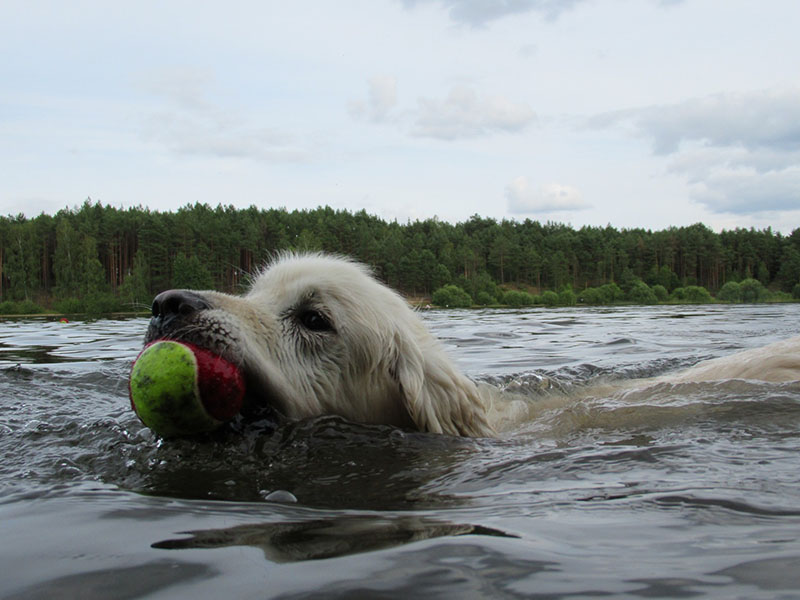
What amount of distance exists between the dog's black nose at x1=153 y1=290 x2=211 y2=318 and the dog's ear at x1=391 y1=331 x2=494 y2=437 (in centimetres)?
116

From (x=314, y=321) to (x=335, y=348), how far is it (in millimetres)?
186

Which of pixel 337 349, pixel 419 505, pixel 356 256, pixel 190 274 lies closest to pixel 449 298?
pixel 356 256

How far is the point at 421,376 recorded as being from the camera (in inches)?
149

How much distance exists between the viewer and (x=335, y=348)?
3.63 meters

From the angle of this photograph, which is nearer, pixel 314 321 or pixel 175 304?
pixel 175 304

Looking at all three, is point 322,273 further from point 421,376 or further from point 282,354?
point 421,376

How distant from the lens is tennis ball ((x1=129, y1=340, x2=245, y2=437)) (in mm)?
2842

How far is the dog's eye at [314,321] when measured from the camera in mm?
3627

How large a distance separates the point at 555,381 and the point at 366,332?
2.91m

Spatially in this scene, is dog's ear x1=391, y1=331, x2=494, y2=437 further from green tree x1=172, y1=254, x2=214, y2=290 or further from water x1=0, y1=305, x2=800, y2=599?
green tree x1=172, y1=254, x2=214, y2=290

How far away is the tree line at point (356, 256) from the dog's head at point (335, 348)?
33.2 meters

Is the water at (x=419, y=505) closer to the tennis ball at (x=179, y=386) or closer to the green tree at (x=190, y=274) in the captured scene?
the tennis ball at (x=179, y=386)

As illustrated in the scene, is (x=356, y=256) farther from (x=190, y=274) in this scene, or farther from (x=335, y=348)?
(x=335, y=348)

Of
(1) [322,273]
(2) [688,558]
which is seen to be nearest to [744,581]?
(2) [688,558]
